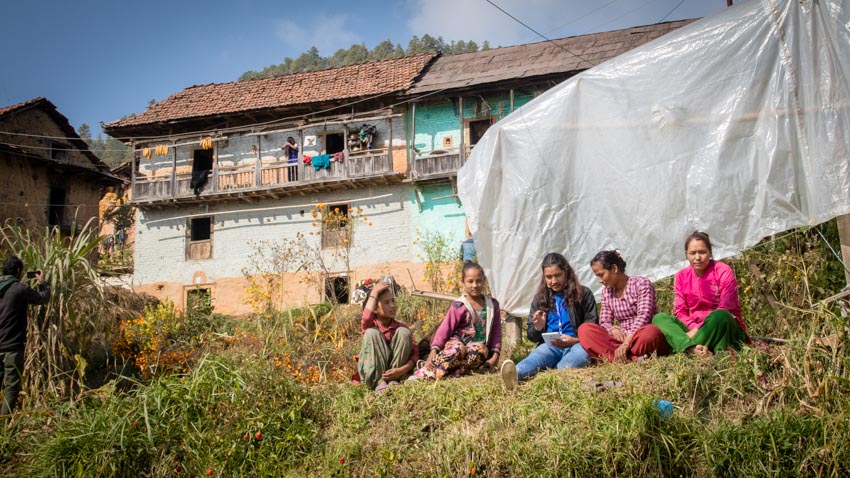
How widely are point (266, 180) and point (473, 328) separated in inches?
575

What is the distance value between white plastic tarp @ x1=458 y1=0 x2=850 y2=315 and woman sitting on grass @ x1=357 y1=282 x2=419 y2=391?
1244 mm

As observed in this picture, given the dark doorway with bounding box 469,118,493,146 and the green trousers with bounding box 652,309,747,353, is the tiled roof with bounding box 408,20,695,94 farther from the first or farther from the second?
the green trousers with bounding box 652,309,747,353

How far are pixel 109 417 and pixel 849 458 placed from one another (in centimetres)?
453

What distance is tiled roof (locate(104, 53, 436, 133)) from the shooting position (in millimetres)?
18562

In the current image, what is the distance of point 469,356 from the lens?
5.13 m

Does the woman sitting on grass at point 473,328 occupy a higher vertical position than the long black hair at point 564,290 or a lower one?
lower

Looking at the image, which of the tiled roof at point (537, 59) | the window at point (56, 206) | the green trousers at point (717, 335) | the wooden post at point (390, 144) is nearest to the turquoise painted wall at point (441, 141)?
the tiled roof at point (537, 59)

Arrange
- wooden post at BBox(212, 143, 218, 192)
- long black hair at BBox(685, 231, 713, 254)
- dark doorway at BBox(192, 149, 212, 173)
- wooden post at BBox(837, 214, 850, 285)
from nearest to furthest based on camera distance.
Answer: wooden post at BBox(837, 214, 850, 285), long black hair at BBox(685, 231, 713, 254), wooden post at BBox(212, 143, 218, 192), dark doorway at BBox(192, 149, 212, 173)

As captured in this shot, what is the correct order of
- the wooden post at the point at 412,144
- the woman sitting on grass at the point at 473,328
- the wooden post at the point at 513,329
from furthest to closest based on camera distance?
the wooden post at the point at 412,144, the wooden post at the point at 513,329, the woman sitting on grass at the point at 473,328

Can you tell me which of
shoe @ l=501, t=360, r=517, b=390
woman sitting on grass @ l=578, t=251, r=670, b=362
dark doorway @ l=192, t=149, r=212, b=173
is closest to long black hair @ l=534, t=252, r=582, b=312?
woman sitting on grass @ l=578, t=251, r=670, b=362

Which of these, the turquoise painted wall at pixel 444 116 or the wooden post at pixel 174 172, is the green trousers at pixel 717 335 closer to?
the turquoise painted wall at pixel 444 116

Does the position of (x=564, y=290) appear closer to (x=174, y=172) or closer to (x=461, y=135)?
(x=461, y=135)

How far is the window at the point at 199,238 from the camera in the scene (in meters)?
19.7

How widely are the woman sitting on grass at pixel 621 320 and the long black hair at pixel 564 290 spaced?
21cm
